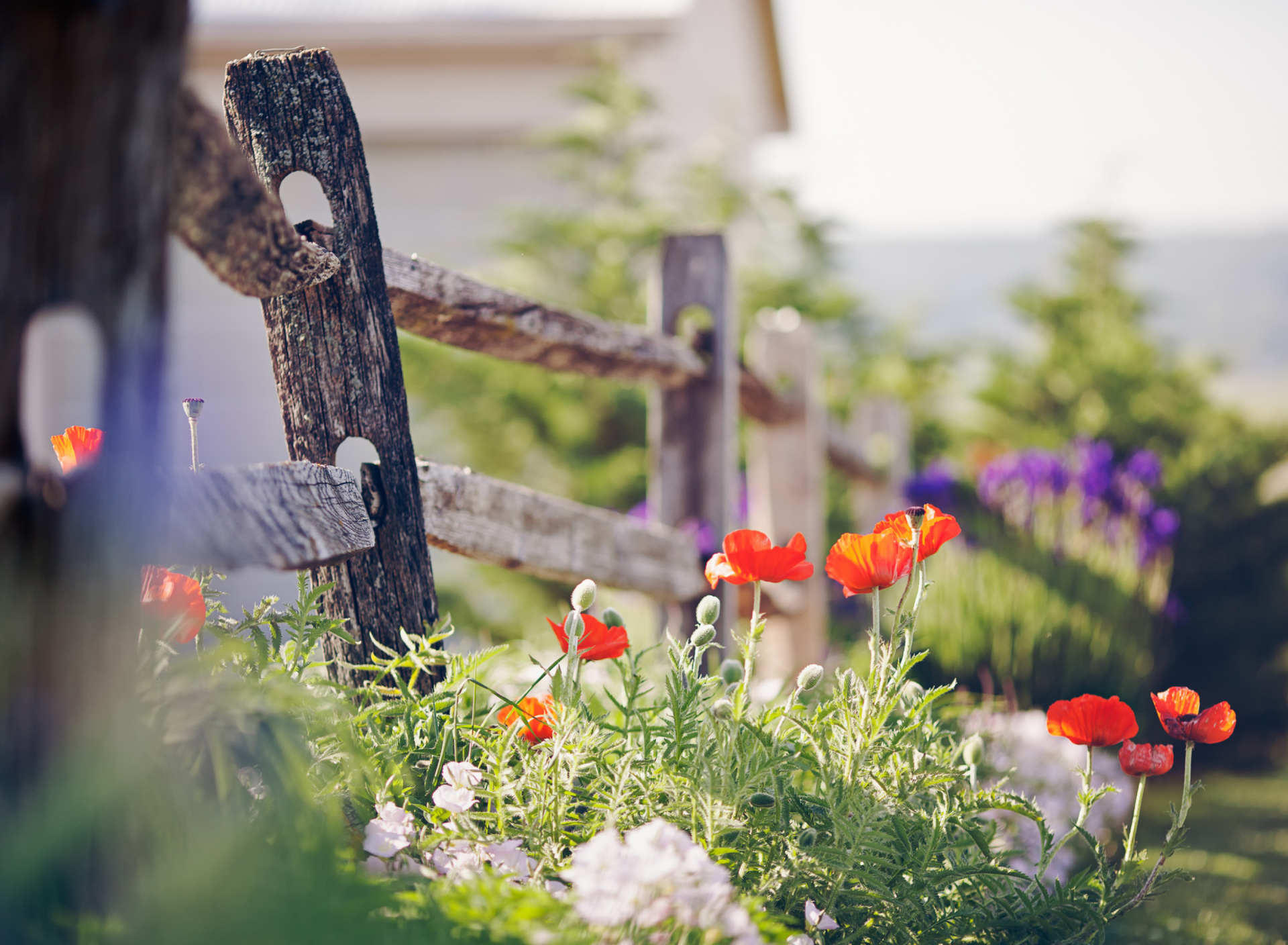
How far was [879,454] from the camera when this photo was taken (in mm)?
5934

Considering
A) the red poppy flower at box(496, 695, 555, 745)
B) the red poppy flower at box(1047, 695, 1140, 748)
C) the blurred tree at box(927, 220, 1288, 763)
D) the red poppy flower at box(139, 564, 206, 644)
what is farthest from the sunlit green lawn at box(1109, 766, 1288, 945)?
the red poppy flower at box(139, 564, 206, 644)

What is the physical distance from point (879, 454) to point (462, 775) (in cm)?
526

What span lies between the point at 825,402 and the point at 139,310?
634cm

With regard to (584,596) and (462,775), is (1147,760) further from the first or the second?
(462,775)

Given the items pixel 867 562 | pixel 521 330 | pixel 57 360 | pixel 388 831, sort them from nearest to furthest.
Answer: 1. pixel 57 360
2. pixel 388 831
3. pixel 867 562
4. pixel 521 330

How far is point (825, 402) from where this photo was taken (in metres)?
6.78

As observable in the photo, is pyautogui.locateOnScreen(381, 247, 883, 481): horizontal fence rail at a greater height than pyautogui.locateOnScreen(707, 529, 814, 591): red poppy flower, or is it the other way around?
pyautogui.locateOnScreen(381, 247, 883, 481): horizontal fence rail

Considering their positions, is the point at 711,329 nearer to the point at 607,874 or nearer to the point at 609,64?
the point at 607,874

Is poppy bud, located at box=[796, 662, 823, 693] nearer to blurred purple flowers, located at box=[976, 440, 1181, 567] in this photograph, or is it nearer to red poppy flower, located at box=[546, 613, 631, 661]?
red poppy flower, located at box=[546, 613, 631, 661]

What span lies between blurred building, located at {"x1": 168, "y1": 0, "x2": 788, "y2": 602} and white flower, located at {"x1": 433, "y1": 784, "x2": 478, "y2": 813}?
6.25 m

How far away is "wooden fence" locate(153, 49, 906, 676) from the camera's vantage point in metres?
0.83

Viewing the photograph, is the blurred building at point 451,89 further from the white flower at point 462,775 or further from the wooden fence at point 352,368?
the white flower at point 462,775

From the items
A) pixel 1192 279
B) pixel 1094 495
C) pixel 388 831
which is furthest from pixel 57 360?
pixel 1192 279

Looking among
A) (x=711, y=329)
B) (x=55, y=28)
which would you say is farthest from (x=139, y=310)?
(x=711, y=329)
